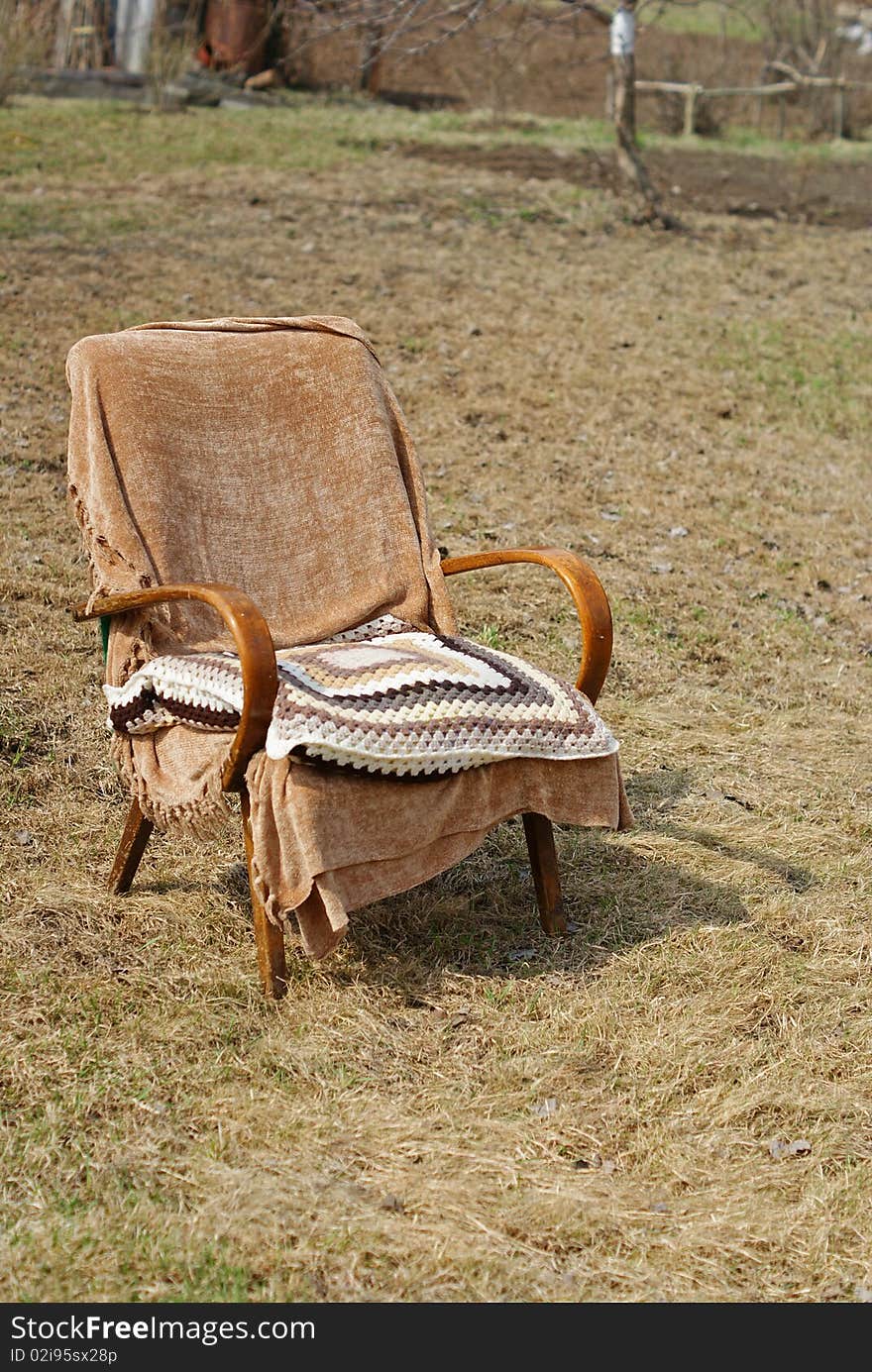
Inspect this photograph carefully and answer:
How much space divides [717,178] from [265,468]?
10.3 m

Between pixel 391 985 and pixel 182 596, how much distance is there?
→ 1052mm

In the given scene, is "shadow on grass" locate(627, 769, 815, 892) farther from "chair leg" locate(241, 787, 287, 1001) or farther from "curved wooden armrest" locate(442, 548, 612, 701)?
"chair leg" locate(241, 787, 287, 1001)

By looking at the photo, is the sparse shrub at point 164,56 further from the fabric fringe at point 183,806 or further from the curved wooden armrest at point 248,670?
the curved wooden armrest at point 248,670

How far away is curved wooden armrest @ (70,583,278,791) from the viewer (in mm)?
3072

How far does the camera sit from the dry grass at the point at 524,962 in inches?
106

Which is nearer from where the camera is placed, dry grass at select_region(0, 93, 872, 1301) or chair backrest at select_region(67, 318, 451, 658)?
dry grass at select_region(0, 93, 872, 1301)

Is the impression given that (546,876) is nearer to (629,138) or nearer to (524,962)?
(524,962)

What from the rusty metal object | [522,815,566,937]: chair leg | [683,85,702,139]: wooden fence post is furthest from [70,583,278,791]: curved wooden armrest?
[683,85,702,139]: wooden fence post

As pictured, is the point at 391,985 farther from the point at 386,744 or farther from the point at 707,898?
the point at 707,898

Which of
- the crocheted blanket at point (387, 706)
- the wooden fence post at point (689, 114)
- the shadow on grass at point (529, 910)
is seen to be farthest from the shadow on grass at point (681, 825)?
the wooden fence post at point (689, 114)

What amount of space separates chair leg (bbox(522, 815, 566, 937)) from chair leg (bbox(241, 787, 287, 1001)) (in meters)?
0.71

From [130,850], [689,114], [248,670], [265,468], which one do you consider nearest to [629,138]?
[689,114]

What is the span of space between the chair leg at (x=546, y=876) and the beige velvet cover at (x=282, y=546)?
0.54 feet
